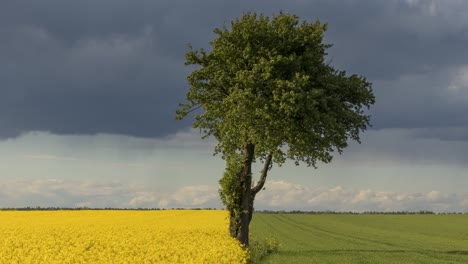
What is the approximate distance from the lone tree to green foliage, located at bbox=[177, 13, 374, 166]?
0.21 feet

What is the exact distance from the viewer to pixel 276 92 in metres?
34.6

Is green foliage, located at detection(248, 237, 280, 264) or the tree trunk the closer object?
green foliage, located at detection(248, 237, 280, 264)

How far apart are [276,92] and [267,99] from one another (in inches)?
49.3

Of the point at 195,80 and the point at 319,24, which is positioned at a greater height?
the point at 319,24

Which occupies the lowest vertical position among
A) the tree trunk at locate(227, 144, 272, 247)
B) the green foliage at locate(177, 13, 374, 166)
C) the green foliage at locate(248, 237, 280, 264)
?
the green foliage at locate(248, 237, 280, 264)

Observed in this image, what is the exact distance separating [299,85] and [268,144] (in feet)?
13.9

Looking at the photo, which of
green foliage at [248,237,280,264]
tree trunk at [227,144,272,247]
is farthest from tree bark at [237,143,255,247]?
green foliage at [248,237,280,264]

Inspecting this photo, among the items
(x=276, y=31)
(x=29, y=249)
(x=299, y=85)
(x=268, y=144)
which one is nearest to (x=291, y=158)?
(x=268, y=144)

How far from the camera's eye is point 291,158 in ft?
127

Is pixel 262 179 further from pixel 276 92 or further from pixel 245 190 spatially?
pixel 276 92

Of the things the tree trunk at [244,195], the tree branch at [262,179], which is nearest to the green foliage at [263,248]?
the tree trunk at [244,195]

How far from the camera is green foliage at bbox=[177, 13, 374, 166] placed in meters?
35.2

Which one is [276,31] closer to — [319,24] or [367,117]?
[319,24]

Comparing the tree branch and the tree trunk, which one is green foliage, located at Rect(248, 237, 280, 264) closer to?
the tree trunk
